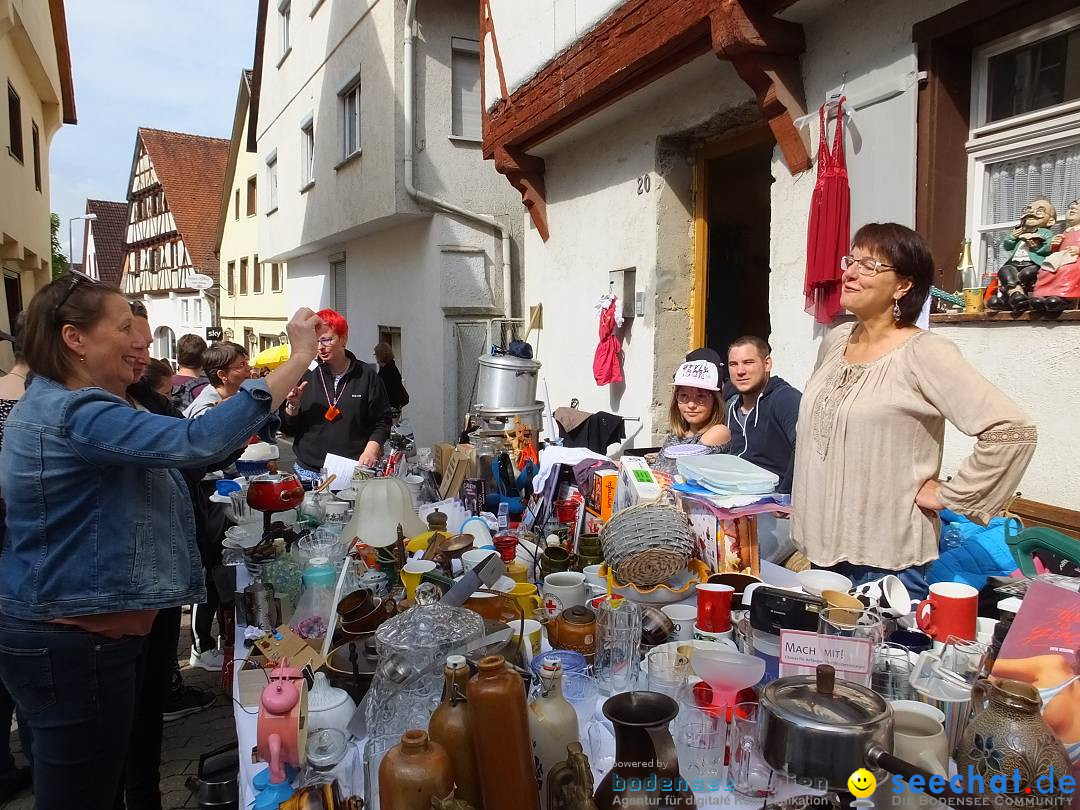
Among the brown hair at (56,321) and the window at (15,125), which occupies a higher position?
the window at (15,125)

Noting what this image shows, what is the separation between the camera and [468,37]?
986 cm

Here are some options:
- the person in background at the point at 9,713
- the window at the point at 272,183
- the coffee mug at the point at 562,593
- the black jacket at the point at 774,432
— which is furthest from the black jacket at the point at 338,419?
the window at the point at 272,183

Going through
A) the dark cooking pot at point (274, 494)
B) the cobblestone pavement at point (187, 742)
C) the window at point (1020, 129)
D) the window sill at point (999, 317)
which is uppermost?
the window at point (1020, 129)

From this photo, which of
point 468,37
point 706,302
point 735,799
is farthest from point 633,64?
point 468,37

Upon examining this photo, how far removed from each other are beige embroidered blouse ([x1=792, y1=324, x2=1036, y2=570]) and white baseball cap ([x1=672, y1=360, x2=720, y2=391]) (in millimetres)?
1019

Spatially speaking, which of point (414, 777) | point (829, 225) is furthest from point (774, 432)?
point (414, 777)

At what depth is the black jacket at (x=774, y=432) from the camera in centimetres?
333

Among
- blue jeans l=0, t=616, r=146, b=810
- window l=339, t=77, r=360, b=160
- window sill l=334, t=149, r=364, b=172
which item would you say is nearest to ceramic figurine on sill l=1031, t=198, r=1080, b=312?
blue jeans l=0, t=616, r=146, b=810

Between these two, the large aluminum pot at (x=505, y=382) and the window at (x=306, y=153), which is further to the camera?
the window at (x=306, y=153)

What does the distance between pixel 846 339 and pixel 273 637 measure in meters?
2.22

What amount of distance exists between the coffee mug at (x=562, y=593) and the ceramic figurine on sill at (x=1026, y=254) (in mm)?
2440

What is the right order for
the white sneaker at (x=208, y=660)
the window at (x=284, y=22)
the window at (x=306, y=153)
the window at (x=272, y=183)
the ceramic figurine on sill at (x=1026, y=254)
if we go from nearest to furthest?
the ceramic figurine on sill at (x=1026, y=254), the white sneaker at (x=208, y=660), the window at (x=306, y=153), the window at (x=284, y=22), the window at (x=272, y=183)

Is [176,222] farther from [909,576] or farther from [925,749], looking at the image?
[925,749]

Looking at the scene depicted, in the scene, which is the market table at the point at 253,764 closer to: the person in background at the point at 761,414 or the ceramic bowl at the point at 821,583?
the ceramic bowl at the point at 821,583
